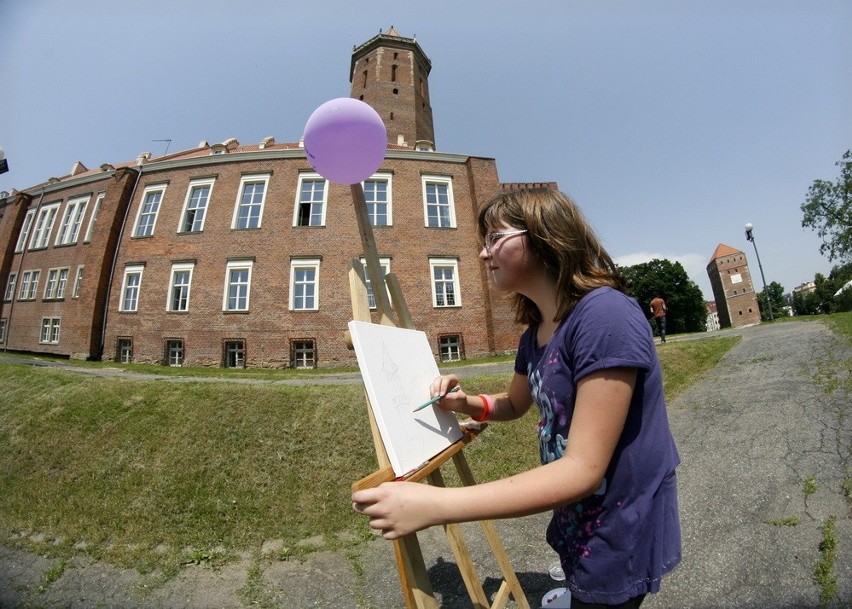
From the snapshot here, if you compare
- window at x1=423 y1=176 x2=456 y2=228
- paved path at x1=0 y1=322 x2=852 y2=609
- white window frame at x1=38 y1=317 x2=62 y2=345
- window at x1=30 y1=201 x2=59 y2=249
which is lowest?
paved path at x1=0 y1=322 x2=852 y2=609

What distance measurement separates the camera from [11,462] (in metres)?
5.31

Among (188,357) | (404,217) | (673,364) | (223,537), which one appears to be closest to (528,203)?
(223,537)

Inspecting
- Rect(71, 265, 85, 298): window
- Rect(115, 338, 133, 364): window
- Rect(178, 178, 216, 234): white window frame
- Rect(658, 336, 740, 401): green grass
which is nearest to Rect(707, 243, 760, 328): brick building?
Rect(658, 336, 740, 401): green grass

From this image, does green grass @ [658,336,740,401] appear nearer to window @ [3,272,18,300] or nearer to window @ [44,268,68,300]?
window @ [44,268,68,300]

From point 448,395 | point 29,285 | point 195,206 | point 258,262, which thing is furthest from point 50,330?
point 448,395

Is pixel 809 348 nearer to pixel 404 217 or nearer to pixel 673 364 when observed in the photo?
pixel 673 364

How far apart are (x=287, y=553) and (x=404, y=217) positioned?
16600 millimetres

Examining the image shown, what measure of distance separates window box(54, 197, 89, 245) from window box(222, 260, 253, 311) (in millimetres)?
11712

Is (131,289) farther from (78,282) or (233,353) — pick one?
(233,353)

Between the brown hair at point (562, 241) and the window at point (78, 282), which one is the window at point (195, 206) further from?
the brown hair at point (562, 241)

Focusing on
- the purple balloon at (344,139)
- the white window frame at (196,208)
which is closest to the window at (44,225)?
the white window frame at (196,208)

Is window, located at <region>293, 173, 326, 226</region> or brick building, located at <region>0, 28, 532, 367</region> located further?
window, located at <region>293, 173, 326, 226</region>

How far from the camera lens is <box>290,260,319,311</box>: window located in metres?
17.6

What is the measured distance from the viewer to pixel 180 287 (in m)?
18.3
